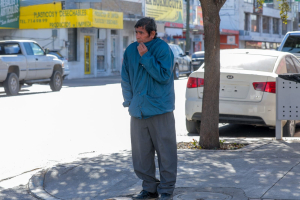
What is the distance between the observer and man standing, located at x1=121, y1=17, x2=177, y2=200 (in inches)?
188

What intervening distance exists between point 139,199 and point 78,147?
3634 mm

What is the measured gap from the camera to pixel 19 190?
577 centimetres

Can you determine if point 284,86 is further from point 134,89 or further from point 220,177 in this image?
point 134,89

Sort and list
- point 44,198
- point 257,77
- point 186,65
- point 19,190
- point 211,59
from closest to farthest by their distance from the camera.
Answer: point 44,198
point 19,190
point 211,59
point 257,77
point 186,65

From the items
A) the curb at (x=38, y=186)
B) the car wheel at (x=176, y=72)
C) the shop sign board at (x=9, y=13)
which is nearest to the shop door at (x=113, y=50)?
the shop sign board at (x=9, y=13)

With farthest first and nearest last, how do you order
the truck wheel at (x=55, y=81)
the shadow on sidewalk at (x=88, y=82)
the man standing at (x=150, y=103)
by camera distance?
the shadow on sidewalk at (x=88, y=82) → the truck wheel at (x=55, y=81) → the man standing at (x=150, y=103)

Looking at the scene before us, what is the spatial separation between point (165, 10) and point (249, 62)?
31.2 metres

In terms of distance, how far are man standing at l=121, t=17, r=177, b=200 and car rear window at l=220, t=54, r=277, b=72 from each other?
478 cm

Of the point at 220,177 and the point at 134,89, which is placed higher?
the point at 134,89

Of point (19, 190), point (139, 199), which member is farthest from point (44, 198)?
point (139, 199)

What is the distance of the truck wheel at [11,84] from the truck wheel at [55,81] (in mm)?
2186

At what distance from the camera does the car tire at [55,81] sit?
20.7 m

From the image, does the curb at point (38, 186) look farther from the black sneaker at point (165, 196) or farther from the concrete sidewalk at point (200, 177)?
the black sneaker at point (165, 196)

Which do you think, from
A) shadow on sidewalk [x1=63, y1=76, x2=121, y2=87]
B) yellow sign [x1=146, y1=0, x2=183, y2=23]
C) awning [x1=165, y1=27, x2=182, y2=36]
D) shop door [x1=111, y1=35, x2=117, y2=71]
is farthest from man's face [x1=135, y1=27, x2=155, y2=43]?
awning [x1=165, y1=27, x2=182, y2=36]
